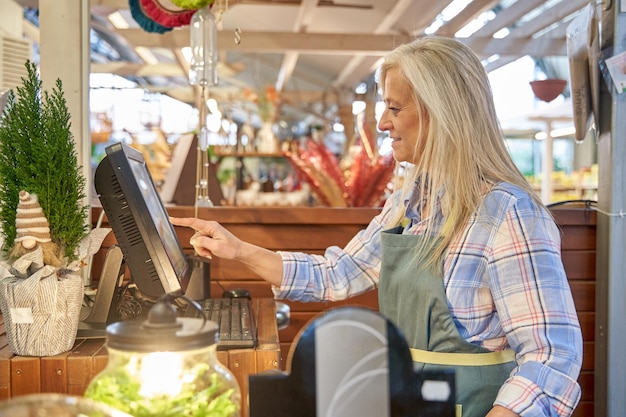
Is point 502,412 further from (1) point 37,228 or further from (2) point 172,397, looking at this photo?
(1) point 37,228

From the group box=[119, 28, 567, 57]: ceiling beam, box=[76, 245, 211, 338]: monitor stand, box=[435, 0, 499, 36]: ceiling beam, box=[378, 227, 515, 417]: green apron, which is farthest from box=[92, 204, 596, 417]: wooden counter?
box=[119, 28, 567, 57]: ceiling beam

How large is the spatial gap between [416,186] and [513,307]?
441mm

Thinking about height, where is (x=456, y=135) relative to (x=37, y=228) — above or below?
above

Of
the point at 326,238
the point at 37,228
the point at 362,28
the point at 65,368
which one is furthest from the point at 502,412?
the point at 362,28

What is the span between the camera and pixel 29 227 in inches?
56.7

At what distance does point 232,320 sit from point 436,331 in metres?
0.53

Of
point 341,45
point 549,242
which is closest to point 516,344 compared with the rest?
point 549,242

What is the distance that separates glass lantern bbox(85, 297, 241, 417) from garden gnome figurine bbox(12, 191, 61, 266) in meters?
0.70

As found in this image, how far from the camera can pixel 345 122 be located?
9.38 meters

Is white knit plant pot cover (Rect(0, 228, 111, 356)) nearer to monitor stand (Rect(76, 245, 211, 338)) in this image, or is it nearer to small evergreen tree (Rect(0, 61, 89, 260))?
small evergreen tree (Rect(0, 61, 89, 260))

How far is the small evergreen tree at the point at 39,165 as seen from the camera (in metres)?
1.45

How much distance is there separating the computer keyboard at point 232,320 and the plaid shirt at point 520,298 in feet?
1.46

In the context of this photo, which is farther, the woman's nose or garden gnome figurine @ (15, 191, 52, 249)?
the woman's nose

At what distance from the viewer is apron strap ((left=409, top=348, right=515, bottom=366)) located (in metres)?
1.51
